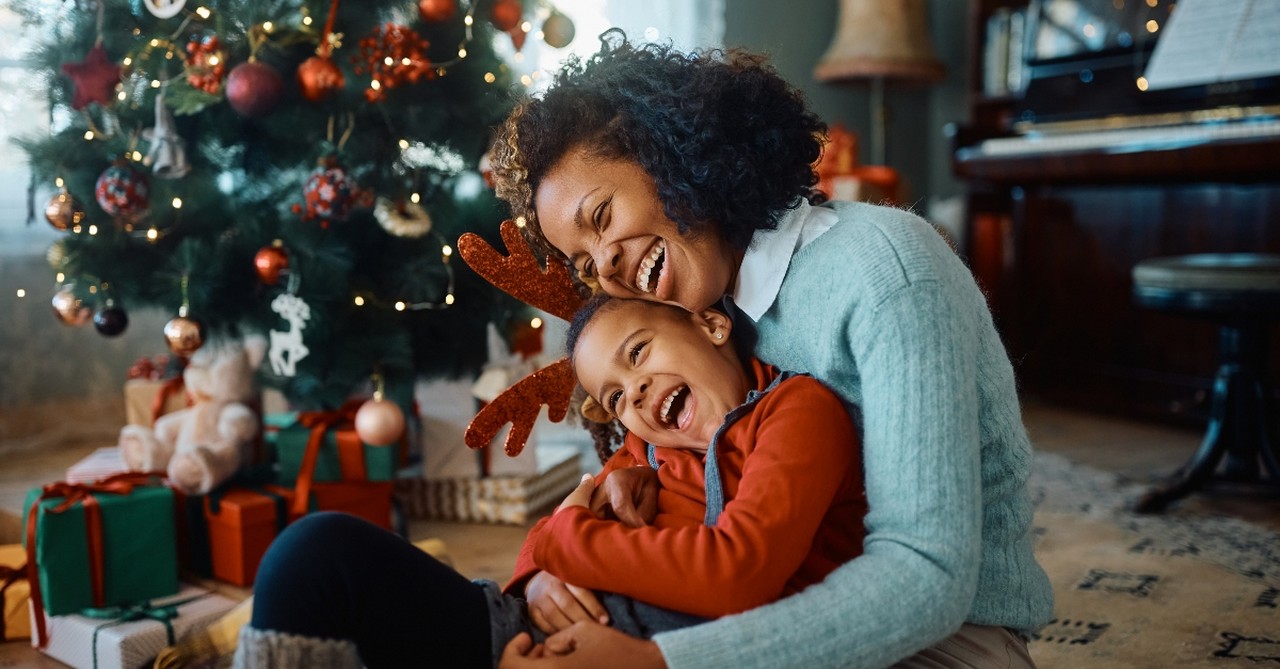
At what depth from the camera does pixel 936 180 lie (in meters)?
4.37

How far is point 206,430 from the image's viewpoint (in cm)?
188

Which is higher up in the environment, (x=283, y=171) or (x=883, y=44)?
(x=883, y=44)

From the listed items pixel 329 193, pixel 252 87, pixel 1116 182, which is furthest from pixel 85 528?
pixel 1116 182

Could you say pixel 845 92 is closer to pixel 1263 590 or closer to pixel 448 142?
pixel 448 142

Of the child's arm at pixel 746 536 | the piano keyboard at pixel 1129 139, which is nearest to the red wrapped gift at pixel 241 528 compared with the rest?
the child's arm at pixel 746 536

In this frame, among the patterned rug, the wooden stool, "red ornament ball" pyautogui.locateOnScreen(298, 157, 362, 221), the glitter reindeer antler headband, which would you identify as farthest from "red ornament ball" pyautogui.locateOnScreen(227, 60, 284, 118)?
the wooden stool

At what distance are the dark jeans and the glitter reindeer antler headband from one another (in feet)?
0.72

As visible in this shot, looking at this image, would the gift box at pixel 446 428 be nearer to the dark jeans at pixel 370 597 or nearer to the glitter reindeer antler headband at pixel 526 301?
the glitter reindeer antler headband at pixel 526 301

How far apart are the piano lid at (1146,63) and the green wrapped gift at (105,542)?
265 centimetres

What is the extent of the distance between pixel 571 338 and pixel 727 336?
176mm

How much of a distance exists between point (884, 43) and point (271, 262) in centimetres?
263

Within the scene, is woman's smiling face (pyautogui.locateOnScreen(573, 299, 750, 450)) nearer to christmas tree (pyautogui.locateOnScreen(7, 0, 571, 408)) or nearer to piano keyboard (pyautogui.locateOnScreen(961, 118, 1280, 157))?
christmas tree (pyautogui.locateOnScreen(7, 0, 571, 408))

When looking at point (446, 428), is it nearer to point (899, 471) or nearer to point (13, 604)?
point (13, 604)

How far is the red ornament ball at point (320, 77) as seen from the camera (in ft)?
5.89
